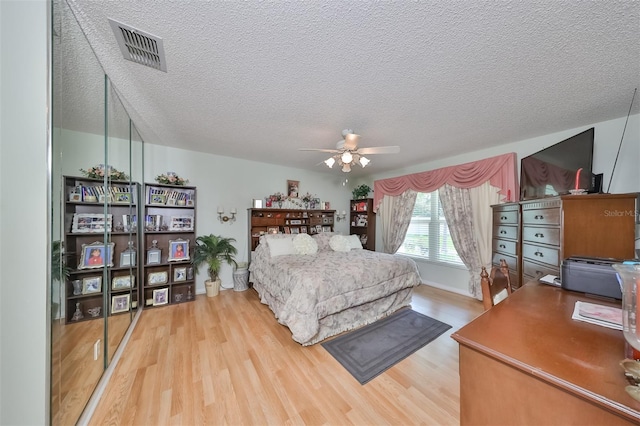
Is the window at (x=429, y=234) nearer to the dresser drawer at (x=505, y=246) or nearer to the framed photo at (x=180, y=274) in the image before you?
the dresser drawer at (x=505, y=246)

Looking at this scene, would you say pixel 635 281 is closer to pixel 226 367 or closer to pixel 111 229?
pixel 226 367

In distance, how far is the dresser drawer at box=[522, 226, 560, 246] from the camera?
73.0 inches

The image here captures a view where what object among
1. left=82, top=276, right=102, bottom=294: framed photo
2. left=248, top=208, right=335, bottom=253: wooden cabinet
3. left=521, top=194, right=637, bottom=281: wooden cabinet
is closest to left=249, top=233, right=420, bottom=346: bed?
left=248, top=208, right=335, bottom=253: wooden cabinet

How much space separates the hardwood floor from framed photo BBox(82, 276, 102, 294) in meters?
0.71

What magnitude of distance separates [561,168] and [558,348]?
2537 mm

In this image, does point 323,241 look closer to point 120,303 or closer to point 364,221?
point 364,221

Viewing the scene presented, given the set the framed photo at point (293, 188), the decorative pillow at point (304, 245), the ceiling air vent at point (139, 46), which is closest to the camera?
the ceiling air vent at point (139, 46)

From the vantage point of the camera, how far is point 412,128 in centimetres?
250

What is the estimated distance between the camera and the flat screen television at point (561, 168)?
2.03 m

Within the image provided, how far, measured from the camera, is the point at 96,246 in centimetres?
167

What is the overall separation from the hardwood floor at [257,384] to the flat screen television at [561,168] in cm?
193

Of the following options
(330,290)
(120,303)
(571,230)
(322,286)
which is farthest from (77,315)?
(571,230)

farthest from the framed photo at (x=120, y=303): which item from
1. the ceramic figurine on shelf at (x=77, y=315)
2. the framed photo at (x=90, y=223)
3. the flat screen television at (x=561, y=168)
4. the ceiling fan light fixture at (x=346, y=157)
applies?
the flat screen television at (x=561, y=168)

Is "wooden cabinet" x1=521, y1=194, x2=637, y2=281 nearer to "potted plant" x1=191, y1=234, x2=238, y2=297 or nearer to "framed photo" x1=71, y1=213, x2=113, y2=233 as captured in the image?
"framed photo" x1=71, y1=213, x2=113, y2=233
